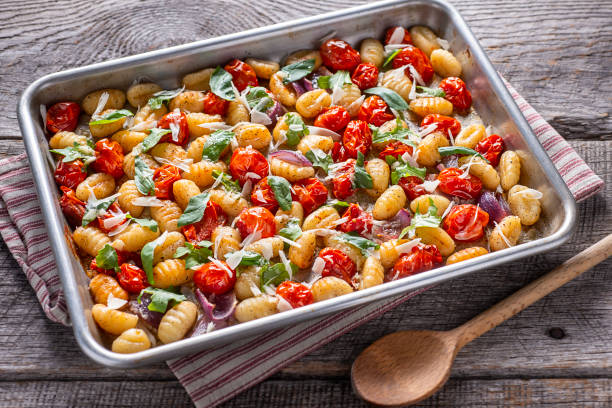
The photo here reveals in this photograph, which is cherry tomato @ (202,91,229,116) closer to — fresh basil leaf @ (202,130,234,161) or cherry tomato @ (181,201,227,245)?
fresh basil leaf @ (202,130,234,161)

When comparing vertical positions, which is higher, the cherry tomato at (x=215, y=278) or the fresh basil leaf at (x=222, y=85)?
the fresh basil leaf at (x=222, y=85)

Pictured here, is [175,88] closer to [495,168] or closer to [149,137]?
[149,137]

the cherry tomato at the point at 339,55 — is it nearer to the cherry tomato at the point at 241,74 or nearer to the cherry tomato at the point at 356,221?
the cherry tomato at the point at 241,74

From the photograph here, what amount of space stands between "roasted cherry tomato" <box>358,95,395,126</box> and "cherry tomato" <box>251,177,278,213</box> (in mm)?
570

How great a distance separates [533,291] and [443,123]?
0.79 meters

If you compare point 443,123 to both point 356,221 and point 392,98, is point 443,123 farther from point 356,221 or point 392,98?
point 356,221

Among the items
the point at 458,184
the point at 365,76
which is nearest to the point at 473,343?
the point at 458,184

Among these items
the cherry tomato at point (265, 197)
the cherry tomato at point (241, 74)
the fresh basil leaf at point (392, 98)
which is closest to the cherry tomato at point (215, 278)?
the cherry tomato at point (265, 197)

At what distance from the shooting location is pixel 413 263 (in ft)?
8.50

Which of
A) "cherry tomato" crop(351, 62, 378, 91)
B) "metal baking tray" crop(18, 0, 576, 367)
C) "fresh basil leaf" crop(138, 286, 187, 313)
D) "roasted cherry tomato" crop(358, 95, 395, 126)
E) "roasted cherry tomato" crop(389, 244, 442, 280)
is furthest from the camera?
"cherry tomato" crop(351, 62, 378, 91)

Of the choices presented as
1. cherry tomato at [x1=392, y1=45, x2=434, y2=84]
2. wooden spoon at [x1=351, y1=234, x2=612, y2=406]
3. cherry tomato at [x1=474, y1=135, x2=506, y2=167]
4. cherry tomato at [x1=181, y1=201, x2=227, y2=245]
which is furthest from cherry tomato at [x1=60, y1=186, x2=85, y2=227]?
cherry tomato at [x1=474, y1=135, x2=506, y2=167]

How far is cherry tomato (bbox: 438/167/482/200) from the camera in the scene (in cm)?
282

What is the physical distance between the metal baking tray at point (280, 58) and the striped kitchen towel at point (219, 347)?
0.65 ft

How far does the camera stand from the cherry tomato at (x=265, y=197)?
2.75m
